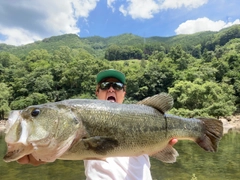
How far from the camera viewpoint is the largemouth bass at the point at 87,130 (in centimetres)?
243

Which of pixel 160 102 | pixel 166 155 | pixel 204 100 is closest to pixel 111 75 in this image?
pixel 160 102

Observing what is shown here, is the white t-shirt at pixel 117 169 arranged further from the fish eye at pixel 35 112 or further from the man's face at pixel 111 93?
the man's face at pixel 111 93

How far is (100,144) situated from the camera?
2607mm

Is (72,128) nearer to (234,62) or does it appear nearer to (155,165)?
(155,165)

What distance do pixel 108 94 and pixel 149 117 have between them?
1.28 meters

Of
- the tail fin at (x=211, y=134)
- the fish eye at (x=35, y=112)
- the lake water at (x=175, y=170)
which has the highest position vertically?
the fish eye at (x=35, y=112)

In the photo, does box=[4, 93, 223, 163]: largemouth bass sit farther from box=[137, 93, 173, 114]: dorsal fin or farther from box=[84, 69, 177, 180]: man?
box=[84, 69, 177, 180]: man

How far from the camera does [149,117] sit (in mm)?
3131

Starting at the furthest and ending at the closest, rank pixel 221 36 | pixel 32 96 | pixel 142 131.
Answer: pixel 221 36, pixel 32 96, pixel 142 131

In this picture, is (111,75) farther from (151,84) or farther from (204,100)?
(151,84)

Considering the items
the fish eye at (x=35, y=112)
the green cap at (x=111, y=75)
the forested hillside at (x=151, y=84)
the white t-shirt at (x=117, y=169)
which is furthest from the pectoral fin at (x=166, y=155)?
the forested hillside at (x=151, y=84)

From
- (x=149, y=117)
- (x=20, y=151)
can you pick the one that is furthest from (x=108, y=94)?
(x=20, y=151)

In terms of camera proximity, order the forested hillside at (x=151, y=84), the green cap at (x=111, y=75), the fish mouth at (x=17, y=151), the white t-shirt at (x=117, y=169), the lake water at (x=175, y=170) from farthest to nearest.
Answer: the forested hillside at (x=151, y=84) < the lake water at (x=175, y=170) < the green cap at (x=111, y=75) < the white t-shirt at (x=117, y=169) < the fish mouth at (x=17, y=151)

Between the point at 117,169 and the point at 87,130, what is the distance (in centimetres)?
92
